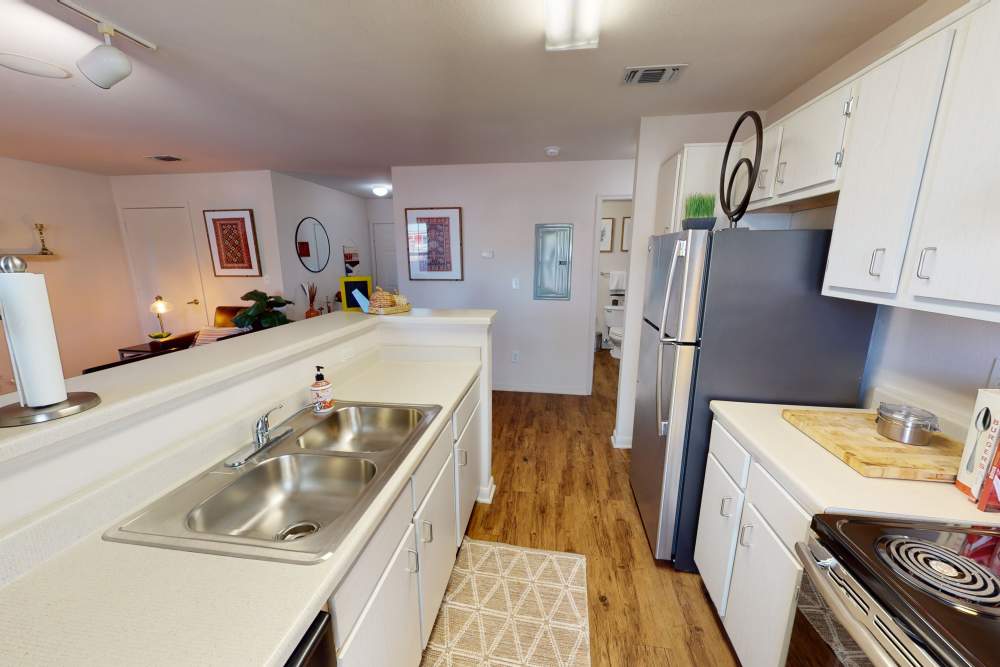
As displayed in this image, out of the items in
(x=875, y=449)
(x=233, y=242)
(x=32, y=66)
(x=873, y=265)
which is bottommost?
→ (x=875, y=449)

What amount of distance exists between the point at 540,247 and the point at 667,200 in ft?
5.58

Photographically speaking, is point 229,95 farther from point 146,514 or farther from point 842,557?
point 842,557

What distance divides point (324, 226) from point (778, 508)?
5720 mm

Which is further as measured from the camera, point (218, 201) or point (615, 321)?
point (615, 321)

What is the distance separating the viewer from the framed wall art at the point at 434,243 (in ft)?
13.1

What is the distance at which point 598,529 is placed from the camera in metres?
2.12

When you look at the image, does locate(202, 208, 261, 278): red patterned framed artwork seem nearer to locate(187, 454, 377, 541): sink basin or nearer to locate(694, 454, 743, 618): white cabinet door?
locate(187, 454, 377, 541): sink basin

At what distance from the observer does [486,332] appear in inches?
84.0

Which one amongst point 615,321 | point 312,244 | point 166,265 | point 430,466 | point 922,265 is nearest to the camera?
point 922,265

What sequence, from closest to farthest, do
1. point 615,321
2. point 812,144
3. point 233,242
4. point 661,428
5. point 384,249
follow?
1. point 812,144
2. point 661,428
3. point 233,242
4. point 615,321
5. point 384,249

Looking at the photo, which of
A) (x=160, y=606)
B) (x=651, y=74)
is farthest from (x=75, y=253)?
(x=651, y=74)

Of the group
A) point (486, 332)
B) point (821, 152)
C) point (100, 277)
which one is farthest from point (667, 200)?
point (100, 277)

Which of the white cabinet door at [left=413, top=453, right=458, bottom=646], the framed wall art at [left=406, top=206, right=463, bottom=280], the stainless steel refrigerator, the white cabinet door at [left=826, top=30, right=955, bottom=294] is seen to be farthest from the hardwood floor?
the framed wall art at [left=406, top=206, right=463, bottom=280]

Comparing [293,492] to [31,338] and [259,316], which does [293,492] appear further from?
[259,316]
